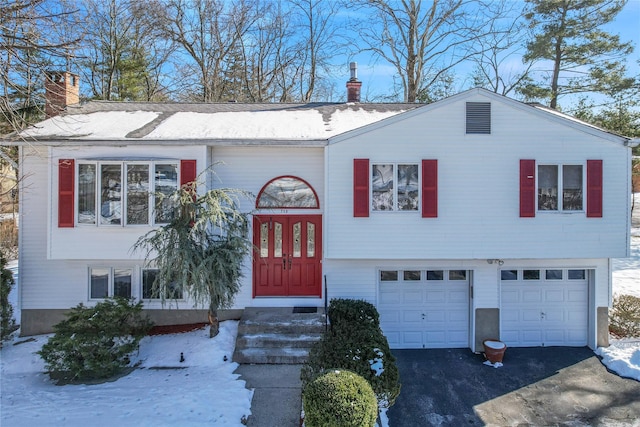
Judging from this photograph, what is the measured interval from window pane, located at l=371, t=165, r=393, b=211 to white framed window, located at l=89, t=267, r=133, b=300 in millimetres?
6798

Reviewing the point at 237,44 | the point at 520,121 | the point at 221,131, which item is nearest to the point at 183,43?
the point at 237,44

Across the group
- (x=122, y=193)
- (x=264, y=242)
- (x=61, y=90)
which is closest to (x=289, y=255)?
→ (x=264, y=242)

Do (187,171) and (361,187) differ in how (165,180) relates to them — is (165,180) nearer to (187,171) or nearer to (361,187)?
(187,171)

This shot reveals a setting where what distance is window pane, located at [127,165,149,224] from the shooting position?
30.6 ft

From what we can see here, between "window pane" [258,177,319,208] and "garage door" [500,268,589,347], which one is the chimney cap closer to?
"window pane" [258,177,319,208]

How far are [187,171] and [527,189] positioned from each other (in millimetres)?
8466

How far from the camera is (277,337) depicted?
28.9 feet

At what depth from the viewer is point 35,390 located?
24.4 feet

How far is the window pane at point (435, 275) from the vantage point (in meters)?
10.5

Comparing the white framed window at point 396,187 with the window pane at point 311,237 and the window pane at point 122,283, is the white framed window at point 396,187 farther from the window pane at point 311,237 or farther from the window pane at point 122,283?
the window pane at point 122,283

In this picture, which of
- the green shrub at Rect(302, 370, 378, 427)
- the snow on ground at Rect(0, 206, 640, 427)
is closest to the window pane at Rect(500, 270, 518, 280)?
the snow on ground at Rect(0, 206, 640, 427)

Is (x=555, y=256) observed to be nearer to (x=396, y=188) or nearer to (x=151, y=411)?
(x=396, y=188)

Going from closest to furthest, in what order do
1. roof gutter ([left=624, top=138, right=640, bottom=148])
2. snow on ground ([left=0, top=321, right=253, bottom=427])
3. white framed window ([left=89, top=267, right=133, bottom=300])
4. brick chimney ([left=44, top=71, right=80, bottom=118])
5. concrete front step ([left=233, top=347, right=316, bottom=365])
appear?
snow on ground ([left=0, top=321, right=253, bottom=427]) < concrete front step ([left=233, top=347, right=316, bottom=365]) < roof gutter ([left=624, top=138, right=640, bottom=148]) < white framed window ([left=89, top=267, right=133, bottom=300]) < brick chimney ([left=44, top=71, right=80, bottom=118])

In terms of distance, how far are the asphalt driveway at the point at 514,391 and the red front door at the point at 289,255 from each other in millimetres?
3207
